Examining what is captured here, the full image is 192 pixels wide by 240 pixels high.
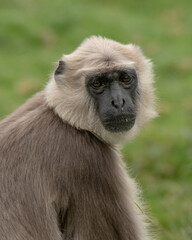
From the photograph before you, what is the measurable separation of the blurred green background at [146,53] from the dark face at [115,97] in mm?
2657

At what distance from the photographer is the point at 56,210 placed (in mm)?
6188

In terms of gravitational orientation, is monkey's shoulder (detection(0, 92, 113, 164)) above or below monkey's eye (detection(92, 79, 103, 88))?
below

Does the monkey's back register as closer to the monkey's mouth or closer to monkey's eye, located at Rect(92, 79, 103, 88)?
the monkey's mouth

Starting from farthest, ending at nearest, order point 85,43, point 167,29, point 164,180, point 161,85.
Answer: point 167,29, point 161,85, point 164,180, point 85,43

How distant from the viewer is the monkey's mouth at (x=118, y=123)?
20.8 feet

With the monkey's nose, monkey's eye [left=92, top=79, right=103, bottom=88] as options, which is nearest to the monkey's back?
the monkey's nose

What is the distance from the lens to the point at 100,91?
6.46m

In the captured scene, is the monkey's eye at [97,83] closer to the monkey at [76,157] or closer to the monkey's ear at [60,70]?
the monkey at [76,157]

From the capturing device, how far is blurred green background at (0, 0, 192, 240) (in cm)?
1122

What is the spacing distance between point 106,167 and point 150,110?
0.91 metres

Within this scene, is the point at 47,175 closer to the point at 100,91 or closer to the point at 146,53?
the point at 100,91

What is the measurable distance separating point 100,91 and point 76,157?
730mm

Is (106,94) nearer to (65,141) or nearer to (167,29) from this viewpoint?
(65,141)

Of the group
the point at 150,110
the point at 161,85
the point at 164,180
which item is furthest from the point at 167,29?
the point at 150,110
